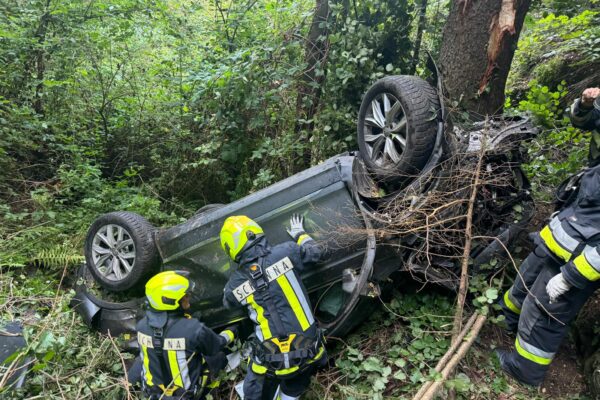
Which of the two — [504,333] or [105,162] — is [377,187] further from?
[105,162]

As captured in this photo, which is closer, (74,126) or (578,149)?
(578,149)

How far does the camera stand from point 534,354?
2596 millimetres

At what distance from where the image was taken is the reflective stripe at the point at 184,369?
294cm

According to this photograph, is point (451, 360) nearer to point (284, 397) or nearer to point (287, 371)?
point (287, 371)

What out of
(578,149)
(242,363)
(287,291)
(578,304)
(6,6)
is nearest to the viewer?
(578,304)

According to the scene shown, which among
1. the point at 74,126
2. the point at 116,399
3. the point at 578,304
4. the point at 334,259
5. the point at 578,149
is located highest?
the point at 74,126

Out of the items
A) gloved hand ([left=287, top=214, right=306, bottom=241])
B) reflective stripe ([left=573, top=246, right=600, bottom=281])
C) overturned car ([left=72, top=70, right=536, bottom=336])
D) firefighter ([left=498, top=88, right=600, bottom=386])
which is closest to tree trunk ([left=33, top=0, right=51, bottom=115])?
overturned car ([left=72, top=70, right=536, bottom=336])

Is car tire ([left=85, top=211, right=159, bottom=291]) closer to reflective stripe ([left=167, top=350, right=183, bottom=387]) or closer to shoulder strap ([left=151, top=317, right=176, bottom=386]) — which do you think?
shoulder strap ([left=151, top=317, right=176, bottom=386])

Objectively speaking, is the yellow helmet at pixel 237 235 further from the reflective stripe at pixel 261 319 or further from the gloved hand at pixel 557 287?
the gloved hand at pixel 557 287

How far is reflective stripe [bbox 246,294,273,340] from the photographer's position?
283cm

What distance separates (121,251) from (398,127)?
9.49 feet

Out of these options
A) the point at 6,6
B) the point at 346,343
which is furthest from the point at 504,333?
the point at 6,6

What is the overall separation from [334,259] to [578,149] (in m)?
2.65

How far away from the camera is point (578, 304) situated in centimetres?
257
